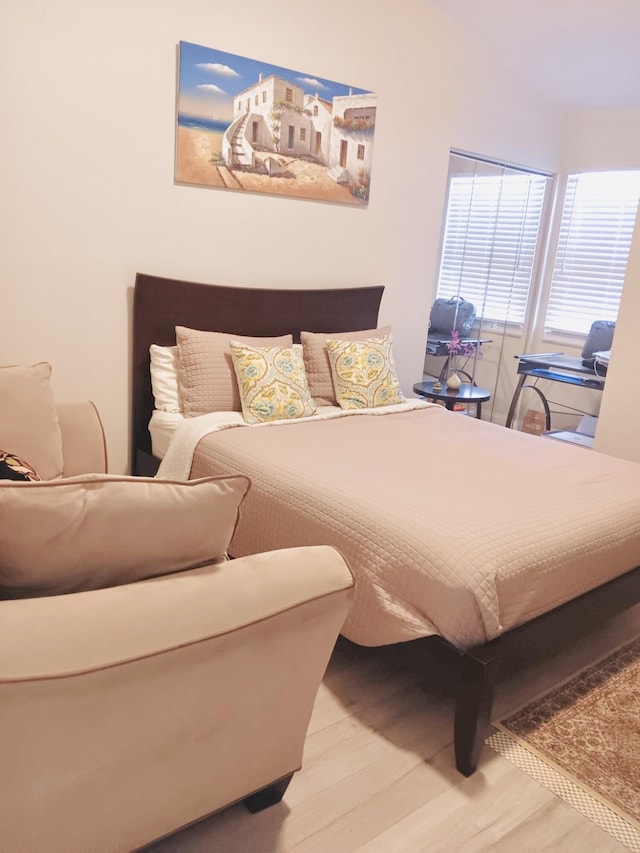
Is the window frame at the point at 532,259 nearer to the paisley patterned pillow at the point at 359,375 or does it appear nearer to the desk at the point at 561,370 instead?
the desk at the point at 561,370

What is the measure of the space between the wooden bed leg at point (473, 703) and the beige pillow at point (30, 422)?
144cm

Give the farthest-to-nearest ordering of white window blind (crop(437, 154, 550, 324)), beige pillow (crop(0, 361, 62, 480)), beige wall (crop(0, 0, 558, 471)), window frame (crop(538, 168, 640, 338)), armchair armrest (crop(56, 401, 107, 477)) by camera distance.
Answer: window frame (crop(538, 168, 640, 338)) → white window blind (crop(437, 154, 550, 324)) → beige wall (crop(0, 0, 558, 471)) → armchair armrest (crop(56, 401, 107, 477)) → beige pillow (crop(0, 361, 62, 480))

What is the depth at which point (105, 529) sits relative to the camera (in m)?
1.23

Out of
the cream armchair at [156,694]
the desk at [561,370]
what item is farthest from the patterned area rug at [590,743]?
the desk at [561,370]

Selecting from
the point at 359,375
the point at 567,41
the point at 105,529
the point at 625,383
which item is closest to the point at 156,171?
the point at 359,375

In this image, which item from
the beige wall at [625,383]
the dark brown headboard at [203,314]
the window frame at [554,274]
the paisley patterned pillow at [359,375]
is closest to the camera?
the dark brown headboard at [203,314]

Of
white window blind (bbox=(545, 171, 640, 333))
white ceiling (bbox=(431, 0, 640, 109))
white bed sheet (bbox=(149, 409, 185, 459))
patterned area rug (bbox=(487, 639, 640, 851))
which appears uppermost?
white ceiling (bbox=(431, 0, 640, 109))

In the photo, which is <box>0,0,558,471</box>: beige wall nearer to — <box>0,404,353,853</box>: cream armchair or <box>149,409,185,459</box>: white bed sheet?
<box>149,409,185,459</box>: white bed sheet

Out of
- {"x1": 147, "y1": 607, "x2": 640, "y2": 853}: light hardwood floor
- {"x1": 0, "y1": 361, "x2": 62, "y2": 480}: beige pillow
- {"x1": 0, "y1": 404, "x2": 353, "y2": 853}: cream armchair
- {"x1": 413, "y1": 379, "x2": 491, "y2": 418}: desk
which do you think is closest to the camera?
{"x1": 0, "y1": 404, "x2": 353, "y2": 853}: cream armchair

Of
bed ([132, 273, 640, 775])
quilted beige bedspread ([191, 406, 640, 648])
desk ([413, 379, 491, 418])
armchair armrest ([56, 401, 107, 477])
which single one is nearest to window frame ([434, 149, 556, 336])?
desk ([413, 379, 491, 418])

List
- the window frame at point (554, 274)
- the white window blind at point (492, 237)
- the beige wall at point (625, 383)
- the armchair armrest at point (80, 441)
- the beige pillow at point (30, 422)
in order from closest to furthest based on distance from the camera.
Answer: the beige pillow at point (30, 422) < the armchair armrest at point (80, 441) < the beige wall at point (625, 383) < the white window blind at point (492, 237) < the window frame at point (554, 274)

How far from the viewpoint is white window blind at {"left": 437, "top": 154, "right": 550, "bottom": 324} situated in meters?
4.57

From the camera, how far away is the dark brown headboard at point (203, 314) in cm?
314

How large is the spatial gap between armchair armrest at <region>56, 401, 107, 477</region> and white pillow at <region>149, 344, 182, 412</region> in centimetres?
64
